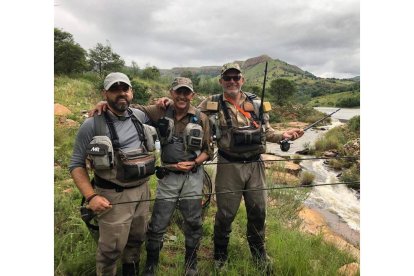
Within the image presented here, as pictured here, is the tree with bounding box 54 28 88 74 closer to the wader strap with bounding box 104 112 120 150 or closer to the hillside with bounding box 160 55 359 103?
the hillside with bounding box 160 55 359 103

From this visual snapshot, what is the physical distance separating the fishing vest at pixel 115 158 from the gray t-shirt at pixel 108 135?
0.03 metres

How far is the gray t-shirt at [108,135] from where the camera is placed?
109 inches

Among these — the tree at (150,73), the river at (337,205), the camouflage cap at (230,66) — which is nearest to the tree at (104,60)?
the tree at (150,73)

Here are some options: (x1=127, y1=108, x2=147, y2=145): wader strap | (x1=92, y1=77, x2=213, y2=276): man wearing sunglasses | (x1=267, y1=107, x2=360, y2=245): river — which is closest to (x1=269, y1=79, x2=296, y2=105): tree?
(x1=267, y1=107, x2=360, y2=245): river

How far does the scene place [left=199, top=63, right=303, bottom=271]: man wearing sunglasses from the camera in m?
3.56

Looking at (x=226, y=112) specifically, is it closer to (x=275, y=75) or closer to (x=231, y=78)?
(x=231, y=78)

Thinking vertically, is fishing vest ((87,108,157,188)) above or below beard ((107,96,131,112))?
below

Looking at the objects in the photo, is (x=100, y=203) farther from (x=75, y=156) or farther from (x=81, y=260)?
(x=81, y=260)

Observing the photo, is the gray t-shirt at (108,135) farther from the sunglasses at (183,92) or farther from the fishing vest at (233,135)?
the fishing vest at (233,135)

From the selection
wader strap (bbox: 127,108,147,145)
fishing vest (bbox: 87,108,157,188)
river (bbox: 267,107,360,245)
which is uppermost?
wader strap (bbox: 127,108,147,145)

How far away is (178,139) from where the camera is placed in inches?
131

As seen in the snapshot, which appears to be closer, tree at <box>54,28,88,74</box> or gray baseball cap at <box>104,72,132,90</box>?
gray baseball cap at <box>104,72,132,90</box>

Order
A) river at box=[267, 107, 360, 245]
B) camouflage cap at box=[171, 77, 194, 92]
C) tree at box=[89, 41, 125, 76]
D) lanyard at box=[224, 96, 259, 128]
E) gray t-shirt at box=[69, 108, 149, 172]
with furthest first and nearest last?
tree at box=[89, 41, 125, 76] < river at box=[267, 107, 360, 245] < lanyard at box=[224, 96, 259, 128] < camouflage cap at box=[171, 77, 194, 92] < gray t-shirt at box=[69, 108, 149, 172]

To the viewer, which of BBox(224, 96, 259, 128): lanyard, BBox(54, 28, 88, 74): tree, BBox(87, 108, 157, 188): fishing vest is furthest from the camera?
BBox(54, 28, 88, 74): tree
